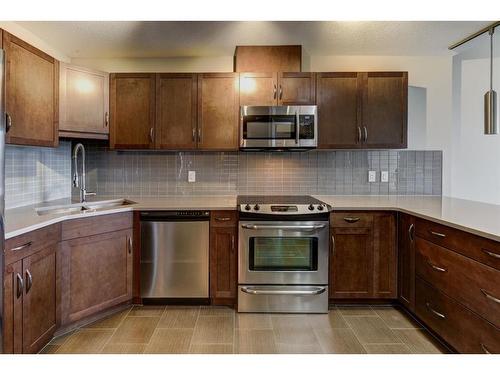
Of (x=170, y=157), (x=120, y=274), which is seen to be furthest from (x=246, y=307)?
(x=170, y=157)

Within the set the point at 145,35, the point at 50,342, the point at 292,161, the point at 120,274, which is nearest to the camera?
the point at 50,342

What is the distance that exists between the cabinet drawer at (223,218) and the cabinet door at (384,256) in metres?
1.15

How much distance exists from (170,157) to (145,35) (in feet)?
3.71

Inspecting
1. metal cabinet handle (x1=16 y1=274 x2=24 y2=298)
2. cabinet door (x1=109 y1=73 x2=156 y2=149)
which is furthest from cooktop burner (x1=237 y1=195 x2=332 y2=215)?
metal cabinet handle (x1=16 y1=274 x2=24 y2=298)

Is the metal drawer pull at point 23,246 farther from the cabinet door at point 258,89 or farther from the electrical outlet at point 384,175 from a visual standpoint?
the electrical outlet at point 384,175

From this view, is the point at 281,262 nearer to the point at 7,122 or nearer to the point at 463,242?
the point at 463,242

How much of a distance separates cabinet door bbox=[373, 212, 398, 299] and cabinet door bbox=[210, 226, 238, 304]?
1149 millimetres

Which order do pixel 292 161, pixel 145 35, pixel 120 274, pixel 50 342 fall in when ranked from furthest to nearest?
pixel 292 161 → pixel 145 35 → pixel 120 274 → pixel 50 342

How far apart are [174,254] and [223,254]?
40 centimetres

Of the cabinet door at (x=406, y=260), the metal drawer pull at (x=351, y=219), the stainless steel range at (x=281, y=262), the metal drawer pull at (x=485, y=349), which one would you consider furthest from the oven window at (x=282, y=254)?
the metal drawer pull at (x=485, y=349)

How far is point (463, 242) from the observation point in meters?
1.97

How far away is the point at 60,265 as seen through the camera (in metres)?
2.34

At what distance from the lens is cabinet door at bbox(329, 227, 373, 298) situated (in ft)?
9.61

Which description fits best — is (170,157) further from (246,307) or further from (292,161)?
(246,307)
